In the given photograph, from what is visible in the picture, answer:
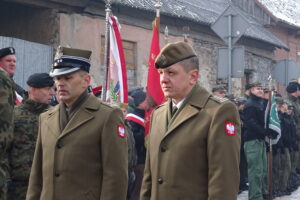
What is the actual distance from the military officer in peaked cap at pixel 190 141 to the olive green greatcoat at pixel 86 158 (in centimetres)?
25

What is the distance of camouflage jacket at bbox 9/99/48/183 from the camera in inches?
219

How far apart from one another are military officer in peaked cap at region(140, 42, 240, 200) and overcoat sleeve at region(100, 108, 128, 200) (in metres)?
0.19

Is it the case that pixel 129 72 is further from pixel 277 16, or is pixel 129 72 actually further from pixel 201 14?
pixel 277 16

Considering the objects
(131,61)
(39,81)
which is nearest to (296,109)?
(131,61)

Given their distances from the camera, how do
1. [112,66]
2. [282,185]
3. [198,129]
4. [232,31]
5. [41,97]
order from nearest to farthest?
[198,129], [41,97], [112,66], [232,31], [282,185]

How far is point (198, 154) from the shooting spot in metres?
3.80

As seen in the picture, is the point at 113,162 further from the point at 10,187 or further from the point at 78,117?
the point at 10,187

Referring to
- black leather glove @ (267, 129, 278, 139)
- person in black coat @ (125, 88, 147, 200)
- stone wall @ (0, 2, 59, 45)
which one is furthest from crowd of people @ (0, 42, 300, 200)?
stone wall @ (0, 2, 59, 45)

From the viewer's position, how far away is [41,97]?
593 centimetres

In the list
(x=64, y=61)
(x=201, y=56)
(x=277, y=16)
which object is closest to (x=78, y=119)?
(x=64, y=61)

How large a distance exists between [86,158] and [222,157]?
901mm

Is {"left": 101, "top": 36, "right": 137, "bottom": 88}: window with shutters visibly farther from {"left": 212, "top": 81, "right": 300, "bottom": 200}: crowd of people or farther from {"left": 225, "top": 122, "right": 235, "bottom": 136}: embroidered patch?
{"left": 225, "top": 122, "right": 235, "bottom": 136}: embroidered patch

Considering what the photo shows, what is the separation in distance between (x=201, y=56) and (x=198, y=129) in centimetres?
1550

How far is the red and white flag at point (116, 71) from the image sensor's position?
7512 mm
